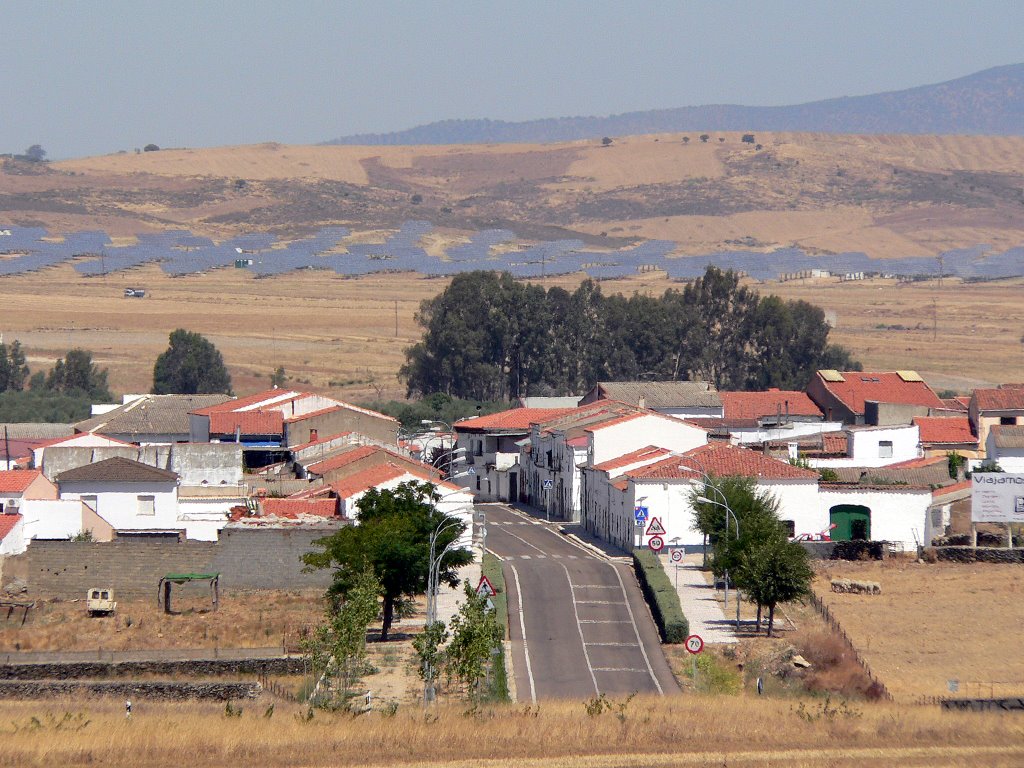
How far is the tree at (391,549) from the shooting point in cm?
4511

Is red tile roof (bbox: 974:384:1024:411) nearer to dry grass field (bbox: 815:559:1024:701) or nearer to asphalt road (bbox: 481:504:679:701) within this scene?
dry grass field (bbox: 815:559:1024:701)

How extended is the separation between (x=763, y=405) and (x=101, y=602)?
138 ft

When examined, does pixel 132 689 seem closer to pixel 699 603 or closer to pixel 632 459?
pixel 699 603

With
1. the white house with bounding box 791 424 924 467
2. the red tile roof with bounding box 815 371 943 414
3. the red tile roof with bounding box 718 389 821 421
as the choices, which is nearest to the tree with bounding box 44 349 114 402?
the red tile roof with bounding box 718 389 821 421

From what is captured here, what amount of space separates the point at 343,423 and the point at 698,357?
1466 inches

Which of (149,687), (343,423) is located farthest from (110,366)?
(149,687)

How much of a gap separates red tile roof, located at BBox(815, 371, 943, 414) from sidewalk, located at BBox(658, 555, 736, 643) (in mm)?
28139

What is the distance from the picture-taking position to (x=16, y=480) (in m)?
59.4

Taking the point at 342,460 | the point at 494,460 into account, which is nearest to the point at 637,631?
the point at 342,460

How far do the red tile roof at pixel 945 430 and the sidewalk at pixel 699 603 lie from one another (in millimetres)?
21851

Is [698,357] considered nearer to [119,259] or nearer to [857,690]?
[857,690]

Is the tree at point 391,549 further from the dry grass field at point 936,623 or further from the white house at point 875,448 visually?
the white house at point 875,448

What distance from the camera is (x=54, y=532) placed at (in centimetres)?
5659

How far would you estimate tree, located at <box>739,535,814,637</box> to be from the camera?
44.4m
